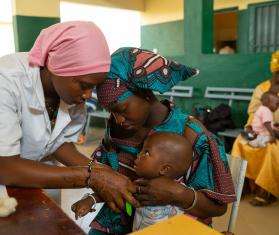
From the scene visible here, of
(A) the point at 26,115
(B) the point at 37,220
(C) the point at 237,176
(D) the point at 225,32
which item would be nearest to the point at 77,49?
(A) the point at 26,115

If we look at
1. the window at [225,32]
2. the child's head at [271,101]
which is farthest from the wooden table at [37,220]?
the window at [225,32]

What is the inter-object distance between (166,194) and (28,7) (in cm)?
611

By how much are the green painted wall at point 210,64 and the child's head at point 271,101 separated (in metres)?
0.97

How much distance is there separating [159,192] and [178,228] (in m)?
0.55

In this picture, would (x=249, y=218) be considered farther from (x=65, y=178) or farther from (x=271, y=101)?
(x=65, y=178)

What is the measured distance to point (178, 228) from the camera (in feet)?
Answer: 2.79

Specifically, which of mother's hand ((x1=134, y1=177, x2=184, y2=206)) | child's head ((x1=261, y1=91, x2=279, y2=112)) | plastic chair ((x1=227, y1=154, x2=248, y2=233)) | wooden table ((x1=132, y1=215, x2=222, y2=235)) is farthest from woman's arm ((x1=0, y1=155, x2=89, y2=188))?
child's head ((x1=261, y1=91, x2=279, y2=112))

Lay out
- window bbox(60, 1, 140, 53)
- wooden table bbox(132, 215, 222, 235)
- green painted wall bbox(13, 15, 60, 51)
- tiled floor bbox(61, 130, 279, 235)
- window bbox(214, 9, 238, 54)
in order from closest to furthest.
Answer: wooden table bbox(132, 215, 222, 235), tiled floor bbox(61, 130, 279, 235), green painted wall bbox(13, 15, 60, 51), window bbox(60, 1, 140, 53), window bbox(214, 9, 238, 54)

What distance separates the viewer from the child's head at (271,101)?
3842 mm

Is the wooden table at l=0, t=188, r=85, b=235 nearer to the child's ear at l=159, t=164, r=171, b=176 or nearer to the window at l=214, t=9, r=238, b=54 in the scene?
the child's ear at l=159, t=164, r=171, b=176

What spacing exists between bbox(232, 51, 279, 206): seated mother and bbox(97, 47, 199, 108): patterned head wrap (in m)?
2.55

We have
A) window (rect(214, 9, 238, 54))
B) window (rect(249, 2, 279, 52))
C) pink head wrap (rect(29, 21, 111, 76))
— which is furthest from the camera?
window (rect(214, 9, 238, 54))

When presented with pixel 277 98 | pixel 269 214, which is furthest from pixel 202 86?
pixel 269 214

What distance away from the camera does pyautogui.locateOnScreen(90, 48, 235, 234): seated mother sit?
142 centimetres
